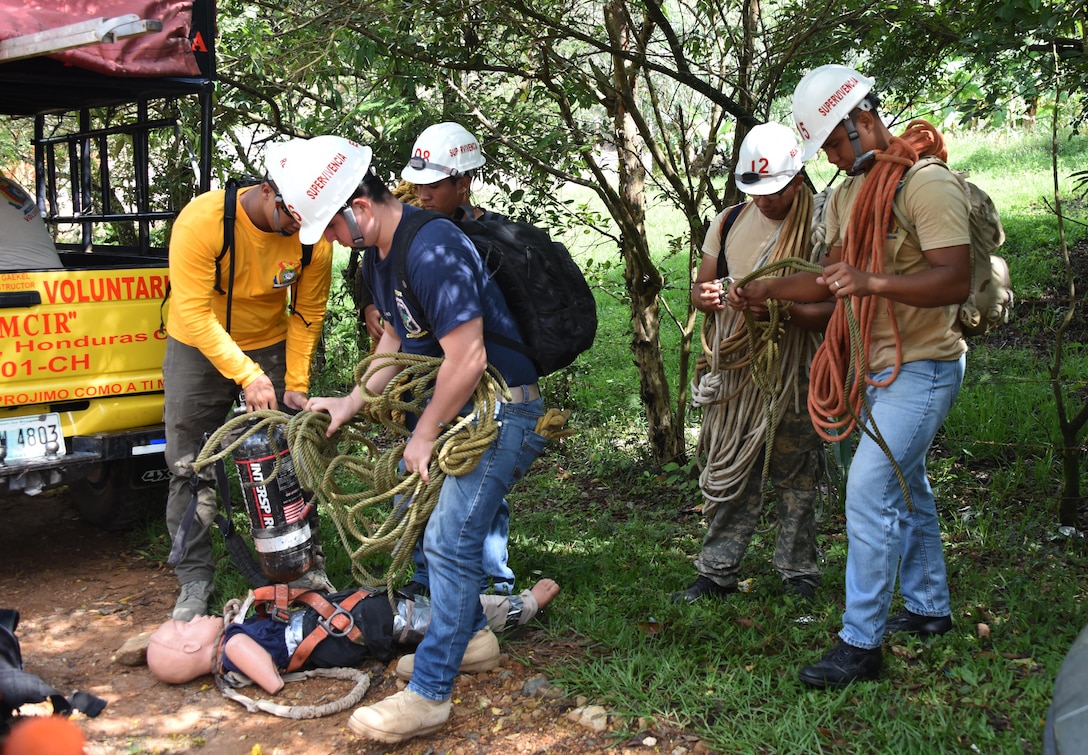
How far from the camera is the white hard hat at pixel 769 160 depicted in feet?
12.2

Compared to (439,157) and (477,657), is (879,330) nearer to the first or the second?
(477,657)

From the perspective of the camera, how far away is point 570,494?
18.6ft

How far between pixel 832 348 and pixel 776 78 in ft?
6.36

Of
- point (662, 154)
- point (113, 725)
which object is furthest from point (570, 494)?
point (113, 725)

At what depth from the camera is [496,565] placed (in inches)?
162

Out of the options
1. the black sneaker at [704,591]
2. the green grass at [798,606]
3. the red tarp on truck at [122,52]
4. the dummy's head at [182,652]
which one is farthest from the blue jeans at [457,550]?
the red tarp on truck at [122,52]

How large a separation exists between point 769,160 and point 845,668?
1.81 m

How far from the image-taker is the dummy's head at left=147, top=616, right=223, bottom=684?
144 inches

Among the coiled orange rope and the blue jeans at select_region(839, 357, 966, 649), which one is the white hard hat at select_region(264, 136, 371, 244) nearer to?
the coiled orange rope

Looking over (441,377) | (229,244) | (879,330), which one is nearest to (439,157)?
(229,244)

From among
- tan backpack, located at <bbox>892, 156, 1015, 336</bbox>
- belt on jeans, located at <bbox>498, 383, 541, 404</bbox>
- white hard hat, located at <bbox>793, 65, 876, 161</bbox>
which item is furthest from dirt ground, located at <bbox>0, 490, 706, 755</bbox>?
white hard hat, located at <bbox>793, 65, 876, 161</bbox>

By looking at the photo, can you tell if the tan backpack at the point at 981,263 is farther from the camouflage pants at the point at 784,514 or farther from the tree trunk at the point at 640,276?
the tree trunk at the point at 640,276

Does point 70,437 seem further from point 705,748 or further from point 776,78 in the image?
point 776,78

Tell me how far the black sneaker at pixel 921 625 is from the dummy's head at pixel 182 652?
2.46 m
